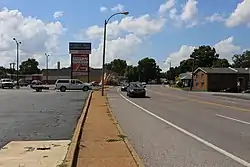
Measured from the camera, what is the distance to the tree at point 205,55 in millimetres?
164750

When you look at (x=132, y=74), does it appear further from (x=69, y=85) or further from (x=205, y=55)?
(x=69, y=85)

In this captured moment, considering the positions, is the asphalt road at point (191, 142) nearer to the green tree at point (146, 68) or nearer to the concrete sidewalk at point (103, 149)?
the concrete sidewalk at point (103, 149)

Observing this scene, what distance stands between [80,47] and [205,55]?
9882 cm

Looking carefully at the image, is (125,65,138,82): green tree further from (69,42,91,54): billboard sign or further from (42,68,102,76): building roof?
(69,42,91,54): billboard sign

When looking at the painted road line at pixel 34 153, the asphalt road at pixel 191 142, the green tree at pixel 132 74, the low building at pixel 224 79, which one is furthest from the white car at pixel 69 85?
the green tree at pixel 132 74

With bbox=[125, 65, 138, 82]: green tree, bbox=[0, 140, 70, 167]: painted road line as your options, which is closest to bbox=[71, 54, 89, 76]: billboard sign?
bbox=[0, 140, 70, 167]: painted road line

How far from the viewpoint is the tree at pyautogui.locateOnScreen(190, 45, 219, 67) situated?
164750 mm

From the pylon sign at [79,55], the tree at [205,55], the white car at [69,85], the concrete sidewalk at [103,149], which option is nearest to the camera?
the concrete sidewalk at [103,149]

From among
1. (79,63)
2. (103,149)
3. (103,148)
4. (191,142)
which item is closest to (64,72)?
(79,63)

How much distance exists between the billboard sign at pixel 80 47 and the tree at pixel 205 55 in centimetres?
9598

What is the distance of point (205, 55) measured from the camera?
16538cm

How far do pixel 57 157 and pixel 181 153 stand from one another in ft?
9.44

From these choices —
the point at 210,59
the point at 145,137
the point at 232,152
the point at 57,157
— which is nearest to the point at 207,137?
the point at 145,137

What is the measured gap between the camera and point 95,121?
17.6 m
